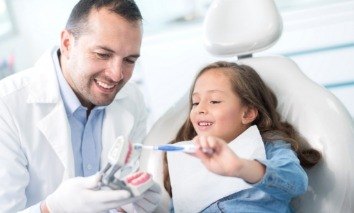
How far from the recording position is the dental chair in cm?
126

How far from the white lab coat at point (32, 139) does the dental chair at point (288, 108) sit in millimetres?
291

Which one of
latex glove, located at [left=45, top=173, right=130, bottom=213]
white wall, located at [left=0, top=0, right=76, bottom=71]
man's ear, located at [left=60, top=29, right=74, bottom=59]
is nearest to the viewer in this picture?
latex glove, located at [left=45, top=173, right=130, bottom=213]

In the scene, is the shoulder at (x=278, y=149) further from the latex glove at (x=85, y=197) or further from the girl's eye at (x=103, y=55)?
the girl's eye at (x=103, y=55)

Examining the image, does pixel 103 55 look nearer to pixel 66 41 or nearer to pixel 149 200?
pixel 66 41

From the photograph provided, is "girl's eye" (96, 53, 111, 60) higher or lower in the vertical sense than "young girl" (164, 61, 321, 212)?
higher

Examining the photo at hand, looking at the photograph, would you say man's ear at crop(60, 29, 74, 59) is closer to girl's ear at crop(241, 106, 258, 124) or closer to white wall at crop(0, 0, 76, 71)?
girl's ear at crop(241, 106, 258, 124)

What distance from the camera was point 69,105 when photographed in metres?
1.53

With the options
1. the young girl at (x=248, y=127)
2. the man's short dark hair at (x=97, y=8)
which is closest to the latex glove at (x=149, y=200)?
the young girl at (x=248, y=127)

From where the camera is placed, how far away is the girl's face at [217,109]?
4.63ft

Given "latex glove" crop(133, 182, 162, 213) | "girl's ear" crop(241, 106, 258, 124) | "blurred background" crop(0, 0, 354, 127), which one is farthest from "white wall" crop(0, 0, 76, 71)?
"latex glove" crop(133, 182, 162, 213)

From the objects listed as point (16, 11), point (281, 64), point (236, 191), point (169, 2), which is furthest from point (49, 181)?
point (16, 11)

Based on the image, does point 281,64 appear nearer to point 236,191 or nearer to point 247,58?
point 247,58

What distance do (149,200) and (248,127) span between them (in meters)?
0.44

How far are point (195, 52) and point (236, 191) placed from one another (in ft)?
6.07
